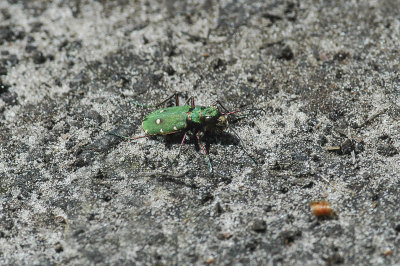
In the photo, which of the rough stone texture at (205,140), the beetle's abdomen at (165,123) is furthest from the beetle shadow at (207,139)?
the beetle's abdomen at (165,123)

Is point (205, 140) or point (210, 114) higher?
point (210, 114)

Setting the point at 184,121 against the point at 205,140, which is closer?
the point at 184,121

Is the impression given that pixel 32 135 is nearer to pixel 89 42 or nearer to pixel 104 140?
pixel 104 140

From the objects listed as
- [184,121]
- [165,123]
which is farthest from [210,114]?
[165,123]

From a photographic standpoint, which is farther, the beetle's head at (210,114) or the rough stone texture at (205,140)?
the beetle's head at (210,114)

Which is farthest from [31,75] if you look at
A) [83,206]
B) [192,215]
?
[192,215]

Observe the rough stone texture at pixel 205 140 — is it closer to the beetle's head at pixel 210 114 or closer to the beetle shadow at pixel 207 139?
the beetle shadow at pixel 207 139

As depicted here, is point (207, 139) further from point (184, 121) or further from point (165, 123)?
point (165, 123)
